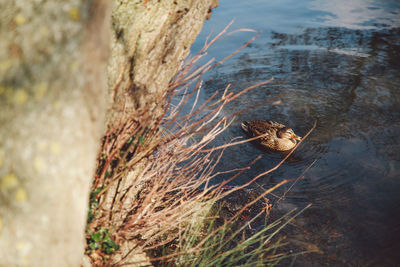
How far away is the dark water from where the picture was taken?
3289 mm

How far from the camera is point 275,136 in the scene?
4.81 m

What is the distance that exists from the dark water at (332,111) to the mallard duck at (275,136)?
0.18 metres

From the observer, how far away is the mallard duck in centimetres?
473

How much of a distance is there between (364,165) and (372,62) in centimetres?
421

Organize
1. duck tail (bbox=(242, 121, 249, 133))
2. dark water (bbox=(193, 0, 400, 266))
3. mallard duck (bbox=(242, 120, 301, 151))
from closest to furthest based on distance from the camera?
dark water (bbox=(193, 0, 400, 266))
mallard duck (bbox=(242, 120, 301, 151))
duck tail (bbox=(242, 121, 249, 133))

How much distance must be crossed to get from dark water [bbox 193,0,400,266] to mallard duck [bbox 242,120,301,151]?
0.59 ft

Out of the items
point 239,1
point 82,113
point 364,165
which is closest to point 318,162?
point 364,165

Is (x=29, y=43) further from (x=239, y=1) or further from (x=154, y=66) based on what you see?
(x=239, y=1)

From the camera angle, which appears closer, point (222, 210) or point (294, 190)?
point (222, 210)

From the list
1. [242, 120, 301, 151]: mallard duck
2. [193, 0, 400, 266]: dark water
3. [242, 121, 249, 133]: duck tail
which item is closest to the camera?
[193, 0, 400, 266]: dark water

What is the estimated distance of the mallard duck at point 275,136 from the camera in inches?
186

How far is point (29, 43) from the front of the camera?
43.9 inches

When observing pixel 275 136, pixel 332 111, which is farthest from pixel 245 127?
pixel 332 111

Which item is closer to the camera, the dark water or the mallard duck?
the dark water
